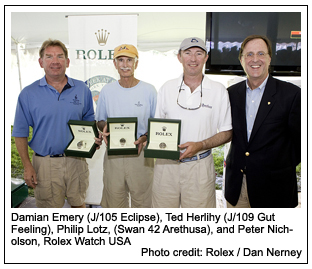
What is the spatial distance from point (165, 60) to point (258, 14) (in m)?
1.53

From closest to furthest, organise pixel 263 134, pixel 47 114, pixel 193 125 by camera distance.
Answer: pixel 263 134 < pixel 193 125 < pixel 47 114

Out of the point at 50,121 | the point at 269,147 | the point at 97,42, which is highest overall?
the point at 97,42

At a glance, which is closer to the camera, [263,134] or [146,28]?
[263,134]

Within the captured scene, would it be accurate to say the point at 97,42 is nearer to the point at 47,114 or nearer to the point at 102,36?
the point at 102,36

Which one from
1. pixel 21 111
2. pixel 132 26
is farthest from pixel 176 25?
→ pixel 21 111

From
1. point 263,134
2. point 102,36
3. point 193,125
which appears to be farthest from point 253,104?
point 102,36

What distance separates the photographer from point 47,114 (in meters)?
2.36

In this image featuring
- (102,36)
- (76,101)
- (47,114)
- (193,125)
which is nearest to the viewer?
(193,125)

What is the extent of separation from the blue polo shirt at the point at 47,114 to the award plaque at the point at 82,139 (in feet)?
0.24

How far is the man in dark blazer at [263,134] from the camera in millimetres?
2027

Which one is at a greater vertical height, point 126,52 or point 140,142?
point 126,52

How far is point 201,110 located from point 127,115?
2.35 ft

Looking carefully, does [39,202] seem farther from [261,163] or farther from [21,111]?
[261,163]

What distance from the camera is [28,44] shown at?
14.0 ft
